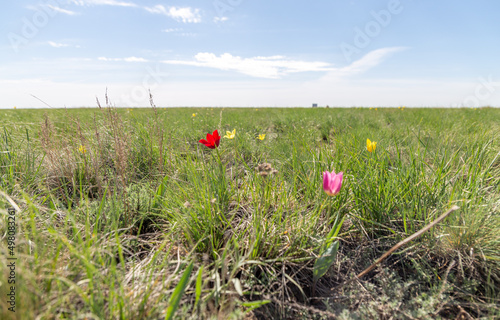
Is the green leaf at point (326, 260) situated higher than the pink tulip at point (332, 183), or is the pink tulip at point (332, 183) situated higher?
the pink tulip at point (332, 183)

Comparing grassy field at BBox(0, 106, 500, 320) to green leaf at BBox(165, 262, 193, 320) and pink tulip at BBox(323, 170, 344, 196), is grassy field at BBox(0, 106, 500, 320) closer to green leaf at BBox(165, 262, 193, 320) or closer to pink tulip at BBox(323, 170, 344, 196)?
green leaf at BBox(165, 262, 193, 320)

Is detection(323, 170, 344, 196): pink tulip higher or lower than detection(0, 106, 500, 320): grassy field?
higher

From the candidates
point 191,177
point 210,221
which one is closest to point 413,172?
point 210,221

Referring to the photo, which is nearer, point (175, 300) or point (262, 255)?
point (175, 300)

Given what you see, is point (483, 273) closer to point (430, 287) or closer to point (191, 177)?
point (430, 287)

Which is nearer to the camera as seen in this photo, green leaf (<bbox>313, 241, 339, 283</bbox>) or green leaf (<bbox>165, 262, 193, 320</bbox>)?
green leaf (<bbox>165, 262, 193, 320</bbox>)

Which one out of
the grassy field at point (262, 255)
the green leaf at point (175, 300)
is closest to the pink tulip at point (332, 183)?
the grassy field at point (262, 255)

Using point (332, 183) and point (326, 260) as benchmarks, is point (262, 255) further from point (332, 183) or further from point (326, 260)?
point (332, 183)

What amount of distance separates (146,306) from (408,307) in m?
1.15

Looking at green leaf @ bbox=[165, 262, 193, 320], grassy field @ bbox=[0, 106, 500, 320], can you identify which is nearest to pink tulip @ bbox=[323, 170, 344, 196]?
grassy field @ bbox=[0, 106, 500, 320]

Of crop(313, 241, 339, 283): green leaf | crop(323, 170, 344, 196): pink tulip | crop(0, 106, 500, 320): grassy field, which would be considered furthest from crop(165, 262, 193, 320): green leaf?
crop(323, 170, 344, 196): pink tulip

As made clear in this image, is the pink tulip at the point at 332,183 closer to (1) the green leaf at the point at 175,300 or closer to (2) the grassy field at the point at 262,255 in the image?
(2) the grassy field at the point at 262,255

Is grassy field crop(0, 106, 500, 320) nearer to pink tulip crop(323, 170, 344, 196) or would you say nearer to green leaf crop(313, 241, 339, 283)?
green leaf crop(313, 241, 339, 283)

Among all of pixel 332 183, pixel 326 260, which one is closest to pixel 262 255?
pixel 326 260
